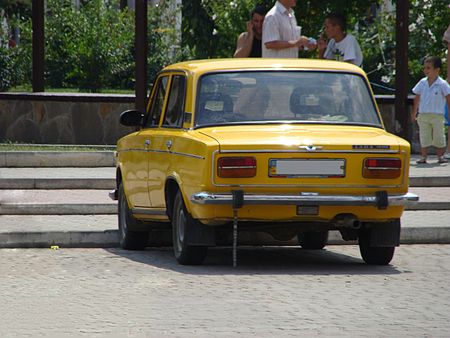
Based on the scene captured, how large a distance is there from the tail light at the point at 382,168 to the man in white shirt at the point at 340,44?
235 inches

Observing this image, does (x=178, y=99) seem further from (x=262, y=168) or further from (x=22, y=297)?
(x=22, y=297)

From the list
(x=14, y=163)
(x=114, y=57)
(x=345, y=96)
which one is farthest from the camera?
(x=114, y=57)

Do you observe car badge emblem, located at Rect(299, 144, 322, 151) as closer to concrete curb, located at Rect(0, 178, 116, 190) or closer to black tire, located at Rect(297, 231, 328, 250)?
black tire, located at Rect(297, 231, 328, 250)

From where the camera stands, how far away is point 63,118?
21.5 meters

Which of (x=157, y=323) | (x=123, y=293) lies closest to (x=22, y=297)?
(x=123, y=293)

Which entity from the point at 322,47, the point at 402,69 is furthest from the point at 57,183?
the point at 402,69

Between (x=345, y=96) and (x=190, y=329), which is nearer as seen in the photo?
(x=190, y=329)

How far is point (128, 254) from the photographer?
481 inches

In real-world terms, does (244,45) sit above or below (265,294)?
above

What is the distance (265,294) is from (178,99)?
9.59 ft

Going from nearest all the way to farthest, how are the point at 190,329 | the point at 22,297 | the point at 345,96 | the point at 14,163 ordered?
1. the point at 190,329
2. the point at 22,297
3. the point at 345,96
4. the point at 14,163

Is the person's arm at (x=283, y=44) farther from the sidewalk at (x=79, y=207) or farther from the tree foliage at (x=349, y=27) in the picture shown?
the tree foliage at (x=349, y=27)

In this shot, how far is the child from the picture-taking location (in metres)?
18.6

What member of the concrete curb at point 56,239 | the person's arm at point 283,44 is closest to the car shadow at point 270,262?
the concrete curb at point 56,239
